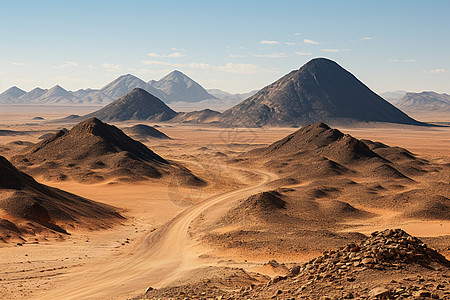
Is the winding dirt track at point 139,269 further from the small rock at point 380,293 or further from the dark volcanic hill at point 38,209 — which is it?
the small rock at point 380,293

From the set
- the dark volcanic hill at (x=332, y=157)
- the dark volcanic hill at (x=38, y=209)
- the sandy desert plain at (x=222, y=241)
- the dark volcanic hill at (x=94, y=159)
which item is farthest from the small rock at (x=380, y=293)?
the dark volcanic hill at (x=332, y=157)

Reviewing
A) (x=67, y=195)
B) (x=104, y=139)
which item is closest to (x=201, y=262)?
(x=67, y=195)

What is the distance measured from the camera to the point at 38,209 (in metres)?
36.6

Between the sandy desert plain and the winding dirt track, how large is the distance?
61 mm

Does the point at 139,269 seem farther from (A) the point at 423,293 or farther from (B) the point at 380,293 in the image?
(A) the point at 423,293

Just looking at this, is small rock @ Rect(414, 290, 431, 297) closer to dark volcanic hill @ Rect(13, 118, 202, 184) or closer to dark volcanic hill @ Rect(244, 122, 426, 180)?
dark volcanic hill @ Rect(13, 118, 202, 184)

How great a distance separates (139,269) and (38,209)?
13.1 meters

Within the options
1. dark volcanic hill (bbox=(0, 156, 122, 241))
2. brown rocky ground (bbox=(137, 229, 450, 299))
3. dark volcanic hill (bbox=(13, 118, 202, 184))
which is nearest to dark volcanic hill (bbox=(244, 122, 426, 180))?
dark volcanic hill (bbox=(13, 118, 202, 184))

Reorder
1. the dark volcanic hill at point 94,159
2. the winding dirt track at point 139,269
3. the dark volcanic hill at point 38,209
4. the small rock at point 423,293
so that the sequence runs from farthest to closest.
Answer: the dark volcanic hill at point 94,159, the dark volcanic hill at point 38,209, the winding dirt track at point 139,269, the small rock at point 423,293

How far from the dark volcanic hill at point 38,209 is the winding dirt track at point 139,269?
6.20 meters

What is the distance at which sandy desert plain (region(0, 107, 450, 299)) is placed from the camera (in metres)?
18.1

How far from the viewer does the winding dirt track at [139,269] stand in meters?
22.4

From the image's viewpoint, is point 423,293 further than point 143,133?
No

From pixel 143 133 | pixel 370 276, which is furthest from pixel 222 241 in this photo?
pixel 143 133
